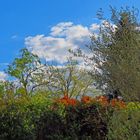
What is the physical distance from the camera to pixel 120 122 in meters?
9.38

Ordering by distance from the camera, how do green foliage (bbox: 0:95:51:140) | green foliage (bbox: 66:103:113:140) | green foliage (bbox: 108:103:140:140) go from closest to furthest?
green foliage (bbox: 108:103:140:140), green foliage (bbox: 0:95:51:140), green foliage (bbox: 66:103:113:140)

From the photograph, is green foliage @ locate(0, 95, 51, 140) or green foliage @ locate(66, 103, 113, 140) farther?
green foliage @ locate(66, 103, 113, 140)

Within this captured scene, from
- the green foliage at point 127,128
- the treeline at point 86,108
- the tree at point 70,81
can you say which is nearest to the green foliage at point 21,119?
the treeline at point 86,108

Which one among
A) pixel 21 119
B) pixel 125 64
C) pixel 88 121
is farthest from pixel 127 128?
pixel 21 119

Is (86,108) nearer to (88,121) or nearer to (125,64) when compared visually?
(88,121)

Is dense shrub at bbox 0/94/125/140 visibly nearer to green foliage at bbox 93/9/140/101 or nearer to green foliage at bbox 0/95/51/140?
green foliage at bbox 0/95/51/140

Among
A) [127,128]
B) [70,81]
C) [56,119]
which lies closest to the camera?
[127,128]

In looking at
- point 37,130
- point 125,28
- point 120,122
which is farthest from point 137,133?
point 37,130

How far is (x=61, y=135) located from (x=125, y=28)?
3.73 m

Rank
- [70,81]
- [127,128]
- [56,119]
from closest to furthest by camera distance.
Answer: [127,128] < [56,119] < [70,81]

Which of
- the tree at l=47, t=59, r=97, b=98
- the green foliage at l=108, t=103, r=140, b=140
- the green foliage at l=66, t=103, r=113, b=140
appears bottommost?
the green foliage at l=108, t=103, r=140, b=140

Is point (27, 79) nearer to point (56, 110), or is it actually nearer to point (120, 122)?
point (56, 110)

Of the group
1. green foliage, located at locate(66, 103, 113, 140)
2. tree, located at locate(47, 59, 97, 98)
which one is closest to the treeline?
green foliage, located at locate(66, 103, 113, 140)

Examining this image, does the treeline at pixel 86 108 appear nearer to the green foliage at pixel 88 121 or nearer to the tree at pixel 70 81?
the green foliage at pixel 88 121
